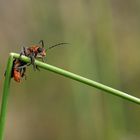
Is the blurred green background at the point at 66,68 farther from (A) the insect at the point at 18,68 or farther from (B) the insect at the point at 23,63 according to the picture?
(A) the insect at the point at 18,68

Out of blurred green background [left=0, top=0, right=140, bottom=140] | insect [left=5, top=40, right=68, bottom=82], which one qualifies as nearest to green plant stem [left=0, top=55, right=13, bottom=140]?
insect [left=5, top=40, right=68, bottom=82]

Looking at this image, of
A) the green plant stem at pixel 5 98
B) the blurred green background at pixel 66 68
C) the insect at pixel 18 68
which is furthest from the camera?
the blurred green background at pixel 66 68

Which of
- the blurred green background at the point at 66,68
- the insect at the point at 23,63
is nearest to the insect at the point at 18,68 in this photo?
the insect at the point at 23,63

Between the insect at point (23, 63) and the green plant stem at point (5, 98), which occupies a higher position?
the insect at point (23, 63)

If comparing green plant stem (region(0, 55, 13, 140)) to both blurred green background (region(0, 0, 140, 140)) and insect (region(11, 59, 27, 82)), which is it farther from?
blurred green background (region(0, 0, 140, 140))

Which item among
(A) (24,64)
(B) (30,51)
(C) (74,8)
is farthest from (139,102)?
(C) (74,8)

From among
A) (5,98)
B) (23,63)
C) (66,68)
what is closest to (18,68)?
(23,63)

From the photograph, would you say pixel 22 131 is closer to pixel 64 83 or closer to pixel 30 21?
pixel 64 83

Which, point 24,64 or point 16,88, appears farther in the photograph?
point 16,88
